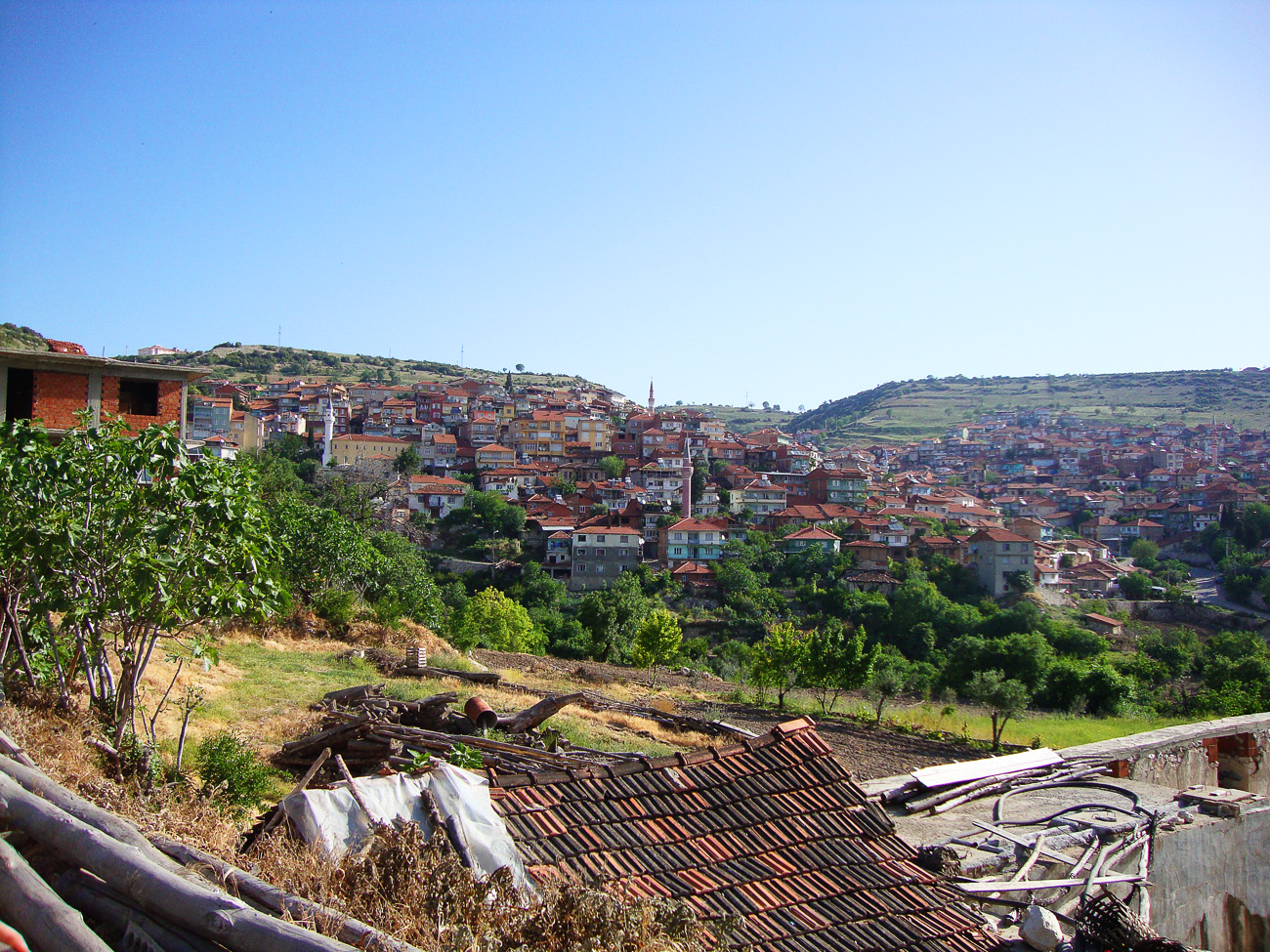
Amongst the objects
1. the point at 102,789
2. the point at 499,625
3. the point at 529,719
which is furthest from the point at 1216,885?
the point at 499,625

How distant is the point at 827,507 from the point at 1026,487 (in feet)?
126

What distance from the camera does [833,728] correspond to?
21.1 metres

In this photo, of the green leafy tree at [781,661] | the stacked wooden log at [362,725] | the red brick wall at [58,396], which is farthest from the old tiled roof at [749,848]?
the red brick wall at [58,396]

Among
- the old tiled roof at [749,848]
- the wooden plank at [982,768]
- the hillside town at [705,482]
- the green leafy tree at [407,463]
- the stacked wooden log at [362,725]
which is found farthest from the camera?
the green leafy tree at [407,463]

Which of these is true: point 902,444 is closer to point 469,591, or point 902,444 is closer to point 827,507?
point 827,507

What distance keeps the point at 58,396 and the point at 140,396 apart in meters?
1.96

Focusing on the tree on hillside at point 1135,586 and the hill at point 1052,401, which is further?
the hill at point 1052,401

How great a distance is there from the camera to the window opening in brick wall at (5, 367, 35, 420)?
19844 millimetres

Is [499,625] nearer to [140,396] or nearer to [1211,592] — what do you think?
[140,396]

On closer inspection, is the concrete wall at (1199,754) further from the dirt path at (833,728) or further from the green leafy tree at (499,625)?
the green leafy tree at (499,625)

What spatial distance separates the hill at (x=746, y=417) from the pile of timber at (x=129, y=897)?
15205 cm

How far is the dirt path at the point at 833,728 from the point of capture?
17458 millimetres

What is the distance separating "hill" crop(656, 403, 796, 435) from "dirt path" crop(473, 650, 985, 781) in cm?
13171

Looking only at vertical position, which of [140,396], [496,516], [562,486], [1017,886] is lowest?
Answer: [496,516]
